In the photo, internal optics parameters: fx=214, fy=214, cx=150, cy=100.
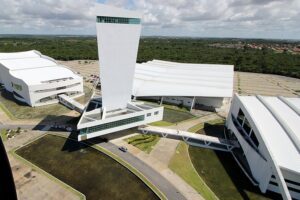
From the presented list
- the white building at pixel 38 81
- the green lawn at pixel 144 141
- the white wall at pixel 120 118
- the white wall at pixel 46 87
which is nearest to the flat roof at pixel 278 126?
the white wall at pixel 120 118

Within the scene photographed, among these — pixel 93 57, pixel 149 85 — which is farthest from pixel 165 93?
pixel 93 57

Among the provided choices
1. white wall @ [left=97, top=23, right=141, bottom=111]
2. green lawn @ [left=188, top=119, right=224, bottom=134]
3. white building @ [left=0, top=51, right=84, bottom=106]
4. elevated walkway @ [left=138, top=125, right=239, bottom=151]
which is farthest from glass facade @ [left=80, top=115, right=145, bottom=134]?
white building @ [left=0, top=51, right=84, bottom=106]

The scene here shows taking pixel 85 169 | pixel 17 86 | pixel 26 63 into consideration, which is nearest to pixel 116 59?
pixel 85 169

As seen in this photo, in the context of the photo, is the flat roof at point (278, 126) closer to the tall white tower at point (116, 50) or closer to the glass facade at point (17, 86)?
the tall white tower at point (116, 50)

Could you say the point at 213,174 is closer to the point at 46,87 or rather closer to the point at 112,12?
the point at 112,12

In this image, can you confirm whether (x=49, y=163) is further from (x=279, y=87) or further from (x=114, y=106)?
(x=279, y=87)

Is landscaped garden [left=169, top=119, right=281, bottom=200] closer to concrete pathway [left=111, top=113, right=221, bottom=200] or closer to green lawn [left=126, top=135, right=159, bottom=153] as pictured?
concrete pathway [left=111, top=113, right=221, bottom=200]
